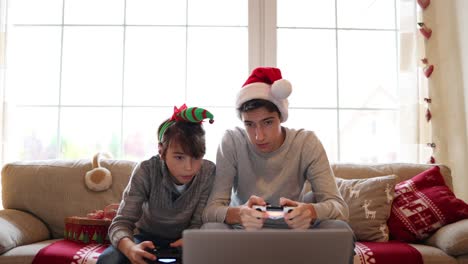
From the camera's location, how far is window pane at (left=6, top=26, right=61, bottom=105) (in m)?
3.02

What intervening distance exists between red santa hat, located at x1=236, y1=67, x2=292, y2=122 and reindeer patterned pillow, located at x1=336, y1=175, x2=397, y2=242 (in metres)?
0.62

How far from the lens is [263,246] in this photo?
3.27 ft

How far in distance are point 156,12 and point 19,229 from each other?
156 cm

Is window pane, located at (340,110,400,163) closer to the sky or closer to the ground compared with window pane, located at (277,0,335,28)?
closer to the ground

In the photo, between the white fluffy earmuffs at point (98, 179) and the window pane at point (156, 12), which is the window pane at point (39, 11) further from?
the white fluffy earmuffs at point (98, 179)

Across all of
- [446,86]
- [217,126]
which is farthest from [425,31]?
[217,126]

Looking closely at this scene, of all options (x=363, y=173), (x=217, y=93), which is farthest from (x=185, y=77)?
(x=363, y=173)

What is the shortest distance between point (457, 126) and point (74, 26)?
7.79 feet

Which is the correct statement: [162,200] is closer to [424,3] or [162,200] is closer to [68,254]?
[68,254]

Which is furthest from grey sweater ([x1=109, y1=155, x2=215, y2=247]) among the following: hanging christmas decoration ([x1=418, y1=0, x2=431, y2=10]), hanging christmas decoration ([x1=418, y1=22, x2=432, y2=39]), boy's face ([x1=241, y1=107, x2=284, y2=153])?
hanging christmas decoration ([x1=418, y1=0, x2=431, y2=10])

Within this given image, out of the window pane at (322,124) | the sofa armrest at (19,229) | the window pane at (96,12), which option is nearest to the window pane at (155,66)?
the window pane at (96,12)

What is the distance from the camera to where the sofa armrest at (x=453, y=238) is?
2.01 m

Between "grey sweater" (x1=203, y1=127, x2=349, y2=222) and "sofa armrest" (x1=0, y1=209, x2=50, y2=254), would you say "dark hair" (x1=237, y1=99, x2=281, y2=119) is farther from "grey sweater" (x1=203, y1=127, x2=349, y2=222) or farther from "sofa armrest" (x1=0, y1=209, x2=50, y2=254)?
"sofa armrest" (x1=0, y1=209, x2=50, y2=254)

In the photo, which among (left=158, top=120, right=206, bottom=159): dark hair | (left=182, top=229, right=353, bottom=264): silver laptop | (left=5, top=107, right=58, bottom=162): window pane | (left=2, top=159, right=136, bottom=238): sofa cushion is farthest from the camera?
(left=5, top=107, right=58, bottom=162): window pane
